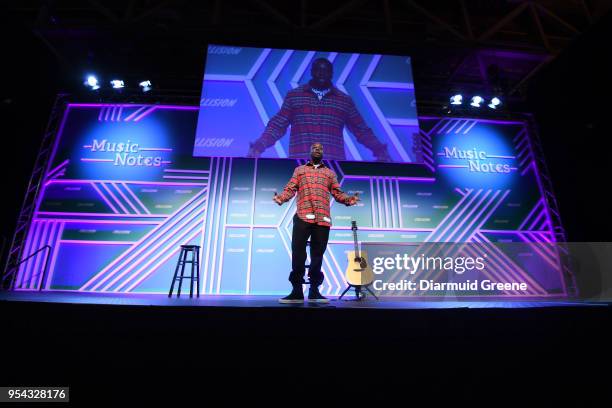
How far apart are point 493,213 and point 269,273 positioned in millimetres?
4499

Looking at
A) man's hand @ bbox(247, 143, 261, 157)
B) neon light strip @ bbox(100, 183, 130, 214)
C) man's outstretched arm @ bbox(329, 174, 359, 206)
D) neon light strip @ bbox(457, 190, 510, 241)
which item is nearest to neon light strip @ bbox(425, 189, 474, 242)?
neon light strip @ bbox(457, 190, 510, 241)

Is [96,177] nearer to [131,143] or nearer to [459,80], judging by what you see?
[131,143]

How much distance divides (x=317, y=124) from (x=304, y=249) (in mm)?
3042

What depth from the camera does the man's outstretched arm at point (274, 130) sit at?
5270mm

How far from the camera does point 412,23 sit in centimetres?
614

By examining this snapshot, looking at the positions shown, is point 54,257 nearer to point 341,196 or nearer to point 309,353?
point 341,196

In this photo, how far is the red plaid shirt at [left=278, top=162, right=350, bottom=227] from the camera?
9.62ft

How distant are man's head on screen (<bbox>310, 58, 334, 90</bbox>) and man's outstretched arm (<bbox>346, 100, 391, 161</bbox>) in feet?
1.97

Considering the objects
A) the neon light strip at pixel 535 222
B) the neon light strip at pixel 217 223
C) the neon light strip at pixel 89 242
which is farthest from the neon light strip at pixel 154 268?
the neon light strip at pixel 535 222

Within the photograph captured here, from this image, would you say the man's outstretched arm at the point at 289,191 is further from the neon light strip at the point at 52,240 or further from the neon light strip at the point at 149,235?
the neon light strip at the point at 52,240

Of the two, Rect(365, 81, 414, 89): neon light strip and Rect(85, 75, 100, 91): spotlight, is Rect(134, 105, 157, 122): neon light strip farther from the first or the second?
Rect(365, 81, 414, 89): neon light strip

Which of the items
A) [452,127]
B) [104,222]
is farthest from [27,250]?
[452,127]

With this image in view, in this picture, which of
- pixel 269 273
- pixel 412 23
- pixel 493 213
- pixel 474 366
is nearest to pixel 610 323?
pixel 474 366

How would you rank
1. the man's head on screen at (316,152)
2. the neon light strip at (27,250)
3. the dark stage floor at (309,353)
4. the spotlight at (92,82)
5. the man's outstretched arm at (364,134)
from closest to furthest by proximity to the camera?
the dark stage floor at (309,353)
the man's head on screen at (316,152)
the neon light strip at (27,250)
the man's outstretched arm at (364,134)
the spotlight at (92,82)
